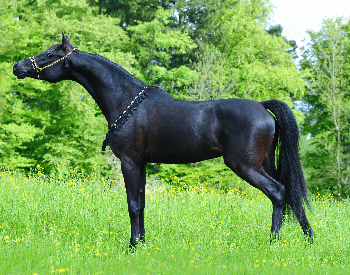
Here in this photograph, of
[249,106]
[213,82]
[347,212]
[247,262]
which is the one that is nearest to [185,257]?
[247,262]

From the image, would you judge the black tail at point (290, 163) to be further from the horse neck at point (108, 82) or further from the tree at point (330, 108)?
the tree at point (330, 108)

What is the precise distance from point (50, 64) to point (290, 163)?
3952 millimetres

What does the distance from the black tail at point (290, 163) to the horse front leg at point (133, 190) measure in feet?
7.15

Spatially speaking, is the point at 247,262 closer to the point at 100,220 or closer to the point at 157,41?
the point at 100,220

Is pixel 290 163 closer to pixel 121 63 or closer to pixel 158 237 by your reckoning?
pixel 158 237

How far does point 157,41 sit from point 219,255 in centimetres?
2044

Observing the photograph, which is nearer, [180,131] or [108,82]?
[180,131]

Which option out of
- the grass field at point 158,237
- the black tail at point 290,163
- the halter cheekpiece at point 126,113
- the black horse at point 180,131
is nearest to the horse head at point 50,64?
the black horse at point 180,131

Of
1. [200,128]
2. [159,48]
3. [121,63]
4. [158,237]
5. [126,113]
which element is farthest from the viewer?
[159,48]

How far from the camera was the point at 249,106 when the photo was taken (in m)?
5.18

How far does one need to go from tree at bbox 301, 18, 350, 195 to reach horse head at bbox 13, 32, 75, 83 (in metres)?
19.6

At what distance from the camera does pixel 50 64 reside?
18.2 feet

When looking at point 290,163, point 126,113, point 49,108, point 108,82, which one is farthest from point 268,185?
point 49,108

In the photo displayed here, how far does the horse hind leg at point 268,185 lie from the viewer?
4.98m
